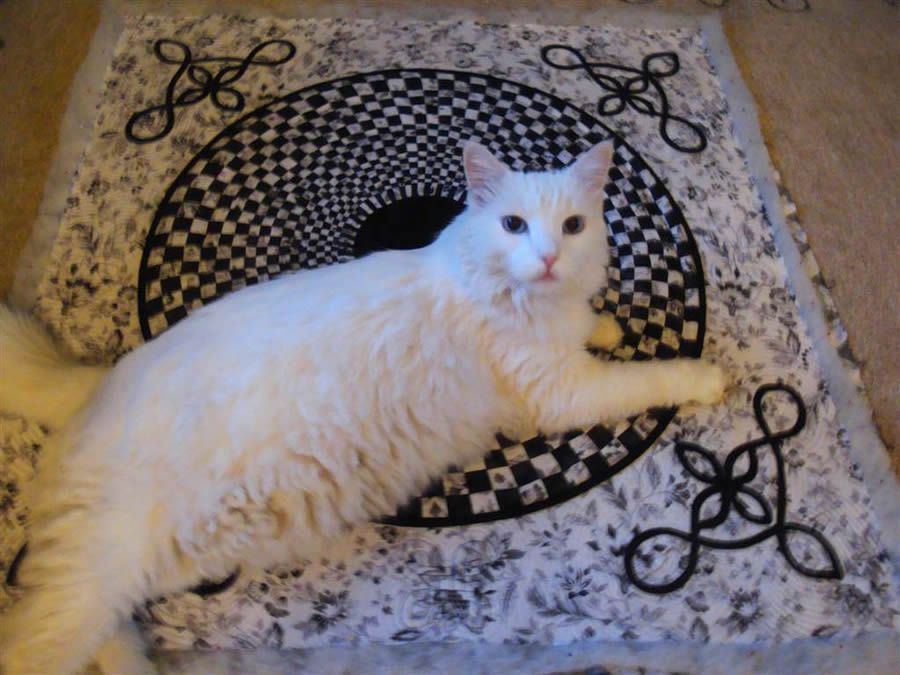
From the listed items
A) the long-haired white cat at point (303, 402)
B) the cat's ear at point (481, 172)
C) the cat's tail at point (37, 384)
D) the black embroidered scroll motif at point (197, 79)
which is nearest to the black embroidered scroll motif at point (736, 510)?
the long-haired white cat at point (303, 402)

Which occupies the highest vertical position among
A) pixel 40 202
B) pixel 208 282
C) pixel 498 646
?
pixel 40 202

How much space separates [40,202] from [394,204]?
596mm

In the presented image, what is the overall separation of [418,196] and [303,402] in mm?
499

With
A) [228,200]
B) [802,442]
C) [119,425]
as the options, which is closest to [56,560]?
[119,425]

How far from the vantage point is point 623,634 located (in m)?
0.76

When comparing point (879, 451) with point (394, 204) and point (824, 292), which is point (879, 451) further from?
point (394, 204)

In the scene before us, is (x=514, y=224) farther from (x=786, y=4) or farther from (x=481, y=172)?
(x=786, y=4)

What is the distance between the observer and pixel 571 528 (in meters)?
0.82

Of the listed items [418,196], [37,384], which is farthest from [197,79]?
[37,384]

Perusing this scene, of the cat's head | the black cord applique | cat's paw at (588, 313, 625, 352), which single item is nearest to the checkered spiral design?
cat's paw at (588, 313, 625, 352)

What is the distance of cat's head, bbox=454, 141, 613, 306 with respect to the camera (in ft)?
2.38

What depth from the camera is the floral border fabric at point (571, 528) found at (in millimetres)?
759

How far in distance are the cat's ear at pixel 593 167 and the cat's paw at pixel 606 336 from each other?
0.78 ft

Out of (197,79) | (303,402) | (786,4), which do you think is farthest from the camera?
(786,4)
